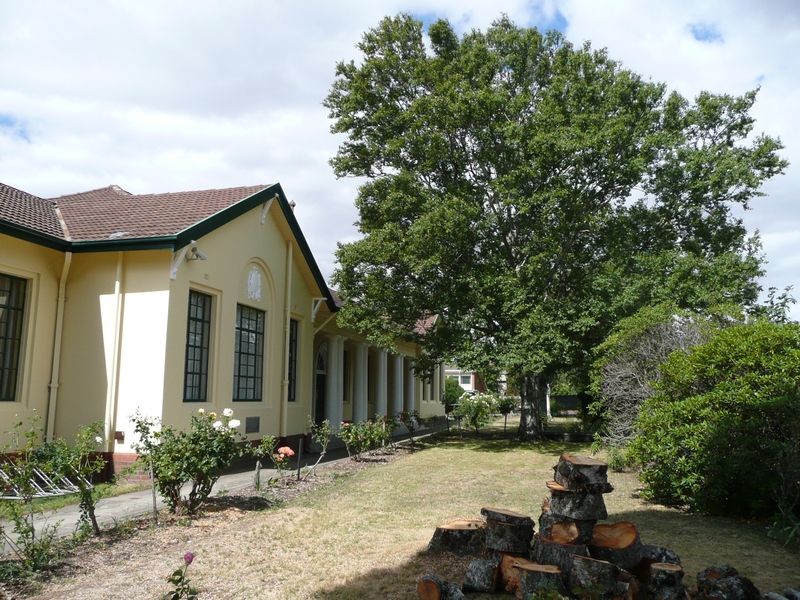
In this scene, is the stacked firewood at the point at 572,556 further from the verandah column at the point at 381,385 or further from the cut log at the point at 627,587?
the verandah column at the point at 381,385

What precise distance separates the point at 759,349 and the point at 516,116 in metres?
12.8

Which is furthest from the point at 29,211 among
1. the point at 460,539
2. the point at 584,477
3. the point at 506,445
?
the point at 506,445

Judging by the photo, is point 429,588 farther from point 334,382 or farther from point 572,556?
point 334,382

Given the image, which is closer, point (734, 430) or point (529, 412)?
point (734, 430)

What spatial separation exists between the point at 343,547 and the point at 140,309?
7039 millimetres

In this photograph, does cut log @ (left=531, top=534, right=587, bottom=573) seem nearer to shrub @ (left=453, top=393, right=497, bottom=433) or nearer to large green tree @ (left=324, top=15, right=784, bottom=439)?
large green tree @ (left=324, top=15, right=784, bottom=439)

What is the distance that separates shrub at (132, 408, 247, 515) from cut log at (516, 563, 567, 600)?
15.7 ft

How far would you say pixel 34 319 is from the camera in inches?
445

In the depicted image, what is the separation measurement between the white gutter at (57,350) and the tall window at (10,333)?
0.68 metres

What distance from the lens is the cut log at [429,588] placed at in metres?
4.92

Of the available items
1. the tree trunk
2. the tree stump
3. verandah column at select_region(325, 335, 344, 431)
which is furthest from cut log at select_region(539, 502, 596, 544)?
the tree trunk

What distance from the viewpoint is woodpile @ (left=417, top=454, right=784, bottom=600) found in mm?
4883

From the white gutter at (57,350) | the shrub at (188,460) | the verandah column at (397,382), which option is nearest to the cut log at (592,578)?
the shrub at (188,460)

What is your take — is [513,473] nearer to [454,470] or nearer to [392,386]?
[454,470]
